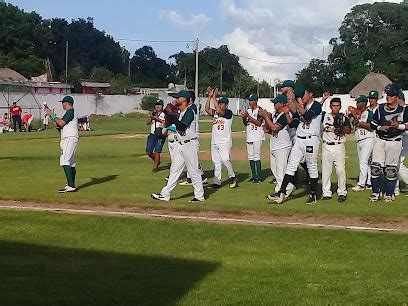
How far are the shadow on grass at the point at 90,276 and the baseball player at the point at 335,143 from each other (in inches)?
207

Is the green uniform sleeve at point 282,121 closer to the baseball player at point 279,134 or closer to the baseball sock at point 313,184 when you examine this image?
the baseball player at point 279,134

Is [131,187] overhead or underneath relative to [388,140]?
underneath

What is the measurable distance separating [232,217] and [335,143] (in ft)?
9.28

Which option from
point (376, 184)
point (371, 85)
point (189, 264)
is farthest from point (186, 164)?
point (371, 85)

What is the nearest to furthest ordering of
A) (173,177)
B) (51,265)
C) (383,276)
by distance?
(383,276) < (51,265) < (173,177)

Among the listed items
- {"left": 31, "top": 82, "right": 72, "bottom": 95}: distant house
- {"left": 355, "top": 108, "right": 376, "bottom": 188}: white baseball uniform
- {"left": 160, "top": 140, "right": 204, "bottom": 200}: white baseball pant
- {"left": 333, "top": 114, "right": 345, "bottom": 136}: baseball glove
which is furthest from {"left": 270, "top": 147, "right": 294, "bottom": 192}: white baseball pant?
{"left": 31, "top": 82, "right": 72, "bottom": 95}: distant house

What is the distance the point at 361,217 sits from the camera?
10.5 meters

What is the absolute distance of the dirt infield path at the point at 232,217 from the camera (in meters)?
9.91

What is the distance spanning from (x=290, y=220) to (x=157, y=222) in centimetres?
216

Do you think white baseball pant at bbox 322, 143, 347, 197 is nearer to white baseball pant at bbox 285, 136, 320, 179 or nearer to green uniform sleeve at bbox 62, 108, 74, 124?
white baseball pant at bbox 285, 136, 320, 179

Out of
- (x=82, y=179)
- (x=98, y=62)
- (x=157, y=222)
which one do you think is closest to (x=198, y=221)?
(x=157, y=222)

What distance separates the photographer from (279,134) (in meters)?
12.2

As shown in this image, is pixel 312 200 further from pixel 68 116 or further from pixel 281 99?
pixel 68 116

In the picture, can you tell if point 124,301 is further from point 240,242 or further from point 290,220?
point 290,220
